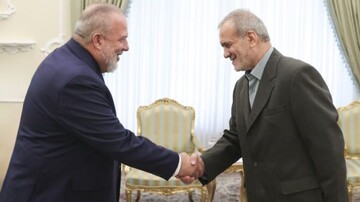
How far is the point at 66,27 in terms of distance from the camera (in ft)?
15.5

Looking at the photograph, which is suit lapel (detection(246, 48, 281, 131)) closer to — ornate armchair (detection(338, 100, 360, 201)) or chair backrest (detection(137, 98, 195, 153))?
chair backrest (detection(137, 98, 195, 153))

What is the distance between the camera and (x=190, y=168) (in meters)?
2.13

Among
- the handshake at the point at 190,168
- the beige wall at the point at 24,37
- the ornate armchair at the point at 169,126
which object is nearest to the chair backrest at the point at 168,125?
the ornate armchair at the point at 169,126

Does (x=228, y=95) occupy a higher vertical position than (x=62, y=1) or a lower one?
lower

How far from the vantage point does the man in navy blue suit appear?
5.61 feet

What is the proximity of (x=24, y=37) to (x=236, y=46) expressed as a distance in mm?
3471

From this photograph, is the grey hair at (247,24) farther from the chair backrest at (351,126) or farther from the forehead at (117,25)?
the chair backrest at (351,126)

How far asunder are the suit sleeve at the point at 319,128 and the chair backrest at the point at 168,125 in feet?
8.26

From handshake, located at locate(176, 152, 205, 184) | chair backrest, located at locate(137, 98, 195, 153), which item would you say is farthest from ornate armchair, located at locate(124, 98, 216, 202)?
handshake, located at locate(176, 152, 205, 184)

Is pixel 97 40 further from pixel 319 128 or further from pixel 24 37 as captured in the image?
pixel 24 37

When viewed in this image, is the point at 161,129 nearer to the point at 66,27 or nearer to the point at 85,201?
the point at 66,27

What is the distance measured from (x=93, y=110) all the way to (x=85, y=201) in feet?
1.28

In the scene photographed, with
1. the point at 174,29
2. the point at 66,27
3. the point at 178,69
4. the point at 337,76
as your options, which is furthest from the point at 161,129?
the point at 337,76

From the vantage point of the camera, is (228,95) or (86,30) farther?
(228,95)
